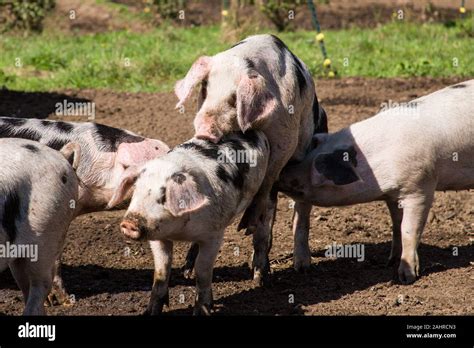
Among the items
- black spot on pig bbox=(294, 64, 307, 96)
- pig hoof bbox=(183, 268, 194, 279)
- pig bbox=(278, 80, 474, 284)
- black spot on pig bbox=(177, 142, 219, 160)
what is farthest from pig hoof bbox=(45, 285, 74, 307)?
black spot on pig bbox=(294, 64, 307, 96)

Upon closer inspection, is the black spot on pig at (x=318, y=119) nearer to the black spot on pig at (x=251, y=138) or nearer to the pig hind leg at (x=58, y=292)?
the black spot on pig at (x=251, y=138)

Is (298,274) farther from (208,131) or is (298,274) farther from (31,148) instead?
(31,148)

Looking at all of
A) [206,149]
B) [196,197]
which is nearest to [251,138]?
[206,149]

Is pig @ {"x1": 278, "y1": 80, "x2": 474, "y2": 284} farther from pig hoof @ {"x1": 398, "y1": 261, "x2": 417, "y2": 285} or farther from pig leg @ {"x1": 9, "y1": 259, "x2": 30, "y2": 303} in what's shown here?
pig leg @ {"x1": 9, "y1": 259, "x2": 30, "y2": 303}

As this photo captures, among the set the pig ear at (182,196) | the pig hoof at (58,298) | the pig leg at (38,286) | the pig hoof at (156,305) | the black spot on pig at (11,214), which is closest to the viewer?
the black spot on pig at (11,214)

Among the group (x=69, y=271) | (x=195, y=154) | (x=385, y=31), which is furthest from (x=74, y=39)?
(x=195, y=154)

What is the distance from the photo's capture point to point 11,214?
585 cm

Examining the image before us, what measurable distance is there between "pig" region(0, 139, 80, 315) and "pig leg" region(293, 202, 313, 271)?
2.21m

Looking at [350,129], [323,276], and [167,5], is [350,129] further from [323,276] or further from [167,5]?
[167,5]

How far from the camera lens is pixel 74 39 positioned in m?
17.2

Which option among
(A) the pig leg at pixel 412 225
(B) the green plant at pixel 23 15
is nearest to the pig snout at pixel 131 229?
(A) the pig leg at pixel 412 225

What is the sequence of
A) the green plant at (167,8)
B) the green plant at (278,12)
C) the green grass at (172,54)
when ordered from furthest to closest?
the green plant at (167,8) < the green plant at (278,12) < the green grass at (172,54)

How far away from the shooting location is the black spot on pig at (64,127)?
7.56m

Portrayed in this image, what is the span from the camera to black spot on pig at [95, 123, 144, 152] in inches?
297
